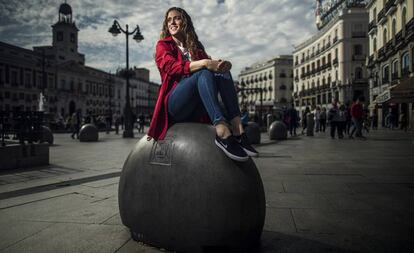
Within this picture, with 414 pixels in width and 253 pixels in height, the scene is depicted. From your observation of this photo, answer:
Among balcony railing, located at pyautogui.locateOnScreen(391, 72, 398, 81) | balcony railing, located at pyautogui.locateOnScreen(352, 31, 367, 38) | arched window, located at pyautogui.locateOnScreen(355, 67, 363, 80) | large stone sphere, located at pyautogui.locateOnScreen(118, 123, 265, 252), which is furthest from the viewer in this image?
arched window, located at pyautogui.locateOnScreen(355, 67, 363, 80)

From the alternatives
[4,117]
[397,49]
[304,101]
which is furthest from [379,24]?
[4,117]

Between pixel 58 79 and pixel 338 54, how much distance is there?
55.3 meters

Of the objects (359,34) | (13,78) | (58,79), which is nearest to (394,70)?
(359,34)

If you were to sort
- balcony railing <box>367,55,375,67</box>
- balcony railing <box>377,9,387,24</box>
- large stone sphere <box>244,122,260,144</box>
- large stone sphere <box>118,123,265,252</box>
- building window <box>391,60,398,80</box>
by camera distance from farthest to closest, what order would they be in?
balcony railing <box>367,55,375,67</box> < balcony railing <box>377,9,387,24</box> < building window <box>391,60,398,80</box> < large stone sphere <box>244,122,260,144</box> < large stone sphere <box>118,123,265,252</box>

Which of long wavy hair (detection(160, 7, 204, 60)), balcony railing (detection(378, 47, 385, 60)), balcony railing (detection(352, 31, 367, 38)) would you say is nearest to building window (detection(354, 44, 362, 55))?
balcony railing (detection(352, 31, 367, 38))

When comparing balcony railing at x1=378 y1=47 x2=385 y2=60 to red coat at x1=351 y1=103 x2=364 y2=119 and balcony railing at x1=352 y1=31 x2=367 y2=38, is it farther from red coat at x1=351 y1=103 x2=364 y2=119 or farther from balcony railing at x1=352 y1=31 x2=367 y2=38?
red coat at x1=351 y1=103 x2=364 y2=119

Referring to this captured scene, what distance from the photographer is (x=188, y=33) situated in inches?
111

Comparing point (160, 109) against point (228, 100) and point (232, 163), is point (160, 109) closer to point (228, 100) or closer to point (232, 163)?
point (228, 100)

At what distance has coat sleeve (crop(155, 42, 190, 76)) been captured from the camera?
2.51 m

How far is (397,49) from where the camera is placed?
1008 inches

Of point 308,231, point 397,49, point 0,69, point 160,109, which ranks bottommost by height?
point 308,231

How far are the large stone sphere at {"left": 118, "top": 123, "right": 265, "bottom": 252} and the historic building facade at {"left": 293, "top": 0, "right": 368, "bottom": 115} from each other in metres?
45.9

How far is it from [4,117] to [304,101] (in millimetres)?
58818

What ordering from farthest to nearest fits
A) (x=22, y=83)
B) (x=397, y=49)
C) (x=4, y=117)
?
(x=22, y=83), (x=397, y=49), (x=4, y=117)
